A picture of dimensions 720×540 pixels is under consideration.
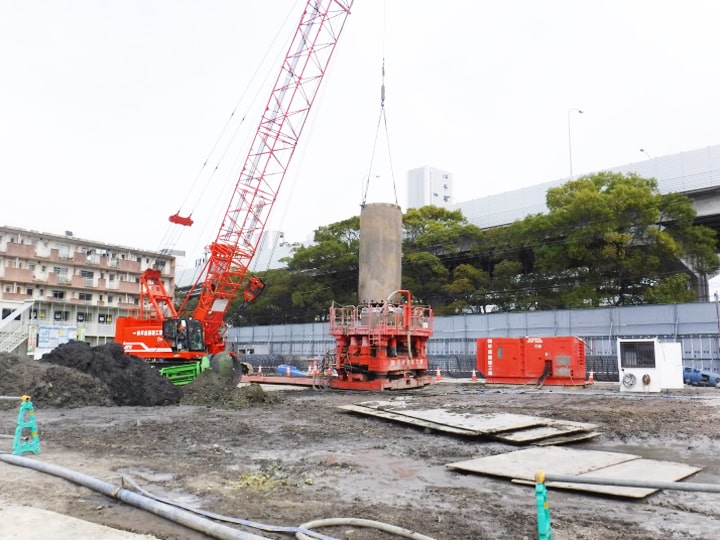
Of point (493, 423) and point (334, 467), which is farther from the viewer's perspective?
point (493, 423)

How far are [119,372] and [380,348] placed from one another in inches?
355

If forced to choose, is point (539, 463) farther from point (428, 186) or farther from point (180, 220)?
point (428, 186)

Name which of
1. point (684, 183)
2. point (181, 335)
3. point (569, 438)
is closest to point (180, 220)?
point (181, 335)

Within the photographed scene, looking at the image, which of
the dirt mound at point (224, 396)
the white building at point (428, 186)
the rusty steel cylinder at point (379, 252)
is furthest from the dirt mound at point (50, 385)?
the white building at point (428, 186)

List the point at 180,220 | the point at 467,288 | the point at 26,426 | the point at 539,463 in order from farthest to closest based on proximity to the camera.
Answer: the point at 467,288
the point at 180,220
the point at 26,426
the point at 539,463

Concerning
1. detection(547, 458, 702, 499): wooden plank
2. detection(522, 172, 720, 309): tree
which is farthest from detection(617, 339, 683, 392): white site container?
detection(522, 172, 720, 309): tree

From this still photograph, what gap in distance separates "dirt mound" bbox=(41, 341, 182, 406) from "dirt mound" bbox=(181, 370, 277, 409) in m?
0.57

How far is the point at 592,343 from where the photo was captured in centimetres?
3491

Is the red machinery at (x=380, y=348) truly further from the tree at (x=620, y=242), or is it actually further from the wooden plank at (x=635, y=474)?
the tree at (x=620, y=242)

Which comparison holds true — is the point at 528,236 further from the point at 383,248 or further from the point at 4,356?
the point at 4,356

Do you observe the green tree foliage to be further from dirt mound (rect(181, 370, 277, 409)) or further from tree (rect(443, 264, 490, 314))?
dirt mound (rect(181, 370, 277, 409))

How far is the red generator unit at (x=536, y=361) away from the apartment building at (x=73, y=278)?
37260 mm

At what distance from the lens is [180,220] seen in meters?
34.5

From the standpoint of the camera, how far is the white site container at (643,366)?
20.8 metres
